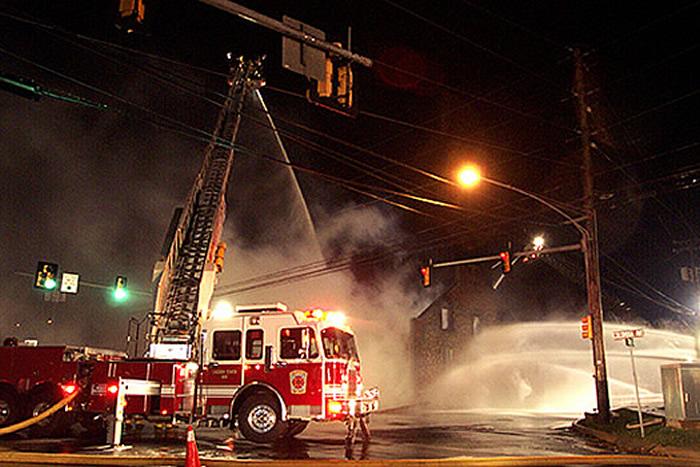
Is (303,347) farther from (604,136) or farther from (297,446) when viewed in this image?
(604,136)

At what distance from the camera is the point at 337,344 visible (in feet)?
40.5

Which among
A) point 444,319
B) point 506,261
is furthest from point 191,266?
point 444,319

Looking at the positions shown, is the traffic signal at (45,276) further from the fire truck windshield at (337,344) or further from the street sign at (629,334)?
the street sign at (629,334)

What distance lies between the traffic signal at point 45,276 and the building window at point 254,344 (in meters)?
8.08

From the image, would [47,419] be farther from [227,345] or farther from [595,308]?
[595,308]

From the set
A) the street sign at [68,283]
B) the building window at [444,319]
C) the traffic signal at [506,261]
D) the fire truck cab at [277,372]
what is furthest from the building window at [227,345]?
the building window at [444,319]

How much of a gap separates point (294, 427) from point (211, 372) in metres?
2.01

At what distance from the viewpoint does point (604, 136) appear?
17.8 metres

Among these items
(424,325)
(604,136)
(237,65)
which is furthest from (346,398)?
(424,325)

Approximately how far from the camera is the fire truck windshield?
12055 millimetres

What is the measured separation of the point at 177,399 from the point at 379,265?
55.9ft

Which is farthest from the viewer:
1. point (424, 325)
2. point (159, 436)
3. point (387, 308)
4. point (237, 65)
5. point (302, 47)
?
point (424, 325)

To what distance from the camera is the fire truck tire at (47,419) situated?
13141 mm

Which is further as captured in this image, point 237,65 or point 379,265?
point 379,265
